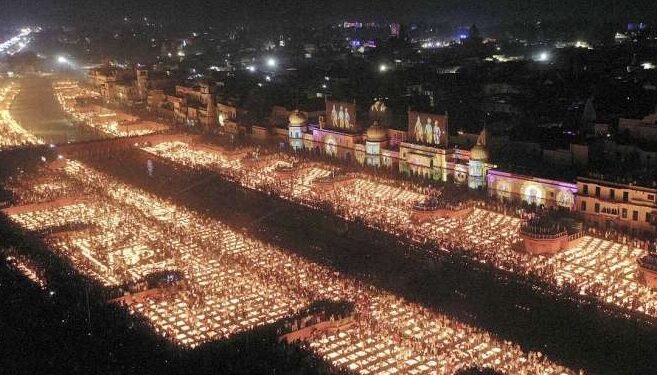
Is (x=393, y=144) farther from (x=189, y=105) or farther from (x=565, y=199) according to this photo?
(x=189, y=105)

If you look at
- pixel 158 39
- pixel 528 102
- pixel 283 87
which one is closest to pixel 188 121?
pixel 283 87

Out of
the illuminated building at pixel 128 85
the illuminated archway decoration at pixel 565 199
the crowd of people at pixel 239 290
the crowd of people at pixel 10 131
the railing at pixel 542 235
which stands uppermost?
the illuminated building at pixel 128 85

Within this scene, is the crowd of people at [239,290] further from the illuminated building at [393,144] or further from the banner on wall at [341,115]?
the banner on wall at [341,115]

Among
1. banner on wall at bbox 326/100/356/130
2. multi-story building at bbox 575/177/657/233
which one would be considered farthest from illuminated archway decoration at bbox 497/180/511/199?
banner on wall at bbox 326/100/356/130

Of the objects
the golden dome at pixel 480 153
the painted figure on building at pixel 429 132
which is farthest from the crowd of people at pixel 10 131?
the golden dome at pixel 480 153

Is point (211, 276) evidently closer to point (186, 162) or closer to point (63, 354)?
point (63, 354)

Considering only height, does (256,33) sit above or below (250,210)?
above
